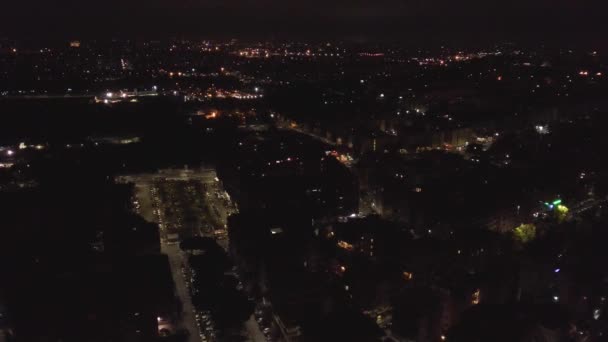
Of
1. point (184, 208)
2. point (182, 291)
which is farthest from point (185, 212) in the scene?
point (182, 291)

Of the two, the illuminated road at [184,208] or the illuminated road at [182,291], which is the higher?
the illuminated road at [184,208]

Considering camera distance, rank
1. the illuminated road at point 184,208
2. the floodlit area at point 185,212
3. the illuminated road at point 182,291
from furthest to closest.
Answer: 1. the illuminated road at point 184,208
2. the floodlit area at point 185,212
3. the illuminated road at point 182,291

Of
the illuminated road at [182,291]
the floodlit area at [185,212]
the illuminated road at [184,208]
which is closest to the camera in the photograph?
the illuminated road at [182,291]

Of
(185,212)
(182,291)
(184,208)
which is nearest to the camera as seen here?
(182,291)

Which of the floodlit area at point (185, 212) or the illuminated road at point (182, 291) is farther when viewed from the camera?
the floodlit area at point (185, 212)

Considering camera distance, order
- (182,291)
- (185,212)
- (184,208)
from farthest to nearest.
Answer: (184,208) → (185,212) → (182,291)

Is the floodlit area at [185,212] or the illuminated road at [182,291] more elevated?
the floodlit area at [185,212]

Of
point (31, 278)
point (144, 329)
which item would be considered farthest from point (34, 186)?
point (144, 329)

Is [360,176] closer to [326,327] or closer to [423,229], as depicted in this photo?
[423,229]

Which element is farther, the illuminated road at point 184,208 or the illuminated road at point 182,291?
the illuminated road at point 184,208

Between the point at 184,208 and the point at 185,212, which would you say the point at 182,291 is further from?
the point at 184,208

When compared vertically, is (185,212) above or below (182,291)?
above
